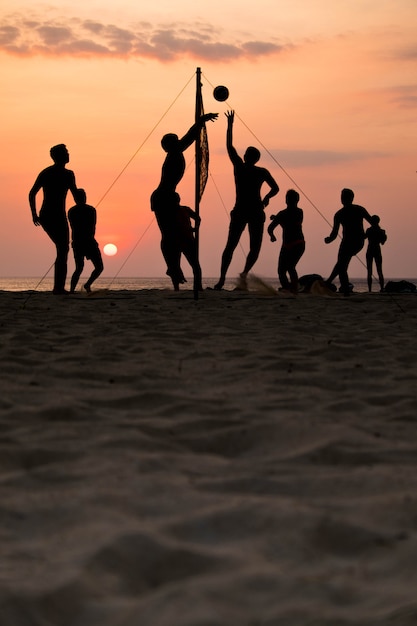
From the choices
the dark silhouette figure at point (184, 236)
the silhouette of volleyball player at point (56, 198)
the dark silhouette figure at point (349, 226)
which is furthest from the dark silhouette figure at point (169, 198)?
the dark silhouette figure at point (349, 226)

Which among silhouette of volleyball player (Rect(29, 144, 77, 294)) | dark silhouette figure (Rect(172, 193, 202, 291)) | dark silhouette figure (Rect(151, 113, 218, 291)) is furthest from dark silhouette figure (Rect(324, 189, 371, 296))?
silhouette of volleyball player (Rect(29, 144, 77, 294))

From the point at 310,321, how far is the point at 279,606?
5.56 metres

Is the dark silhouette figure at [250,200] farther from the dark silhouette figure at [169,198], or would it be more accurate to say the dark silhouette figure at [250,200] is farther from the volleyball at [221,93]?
the volleyball at [221,93]

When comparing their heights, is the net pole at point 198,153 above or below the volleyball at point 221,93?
below

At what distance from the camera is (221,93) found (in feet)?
33.0

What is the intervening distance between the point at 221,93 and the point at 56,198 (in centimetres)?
243

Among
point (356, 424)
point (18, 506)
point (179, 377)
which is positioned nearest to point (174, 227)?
point (179, 377)

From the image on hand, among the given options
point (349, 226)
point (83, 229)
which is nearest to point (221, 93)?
point (83, 229)

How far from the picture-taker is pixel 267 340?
595cm

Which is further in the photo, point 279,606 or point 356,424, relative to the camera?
point 356,424

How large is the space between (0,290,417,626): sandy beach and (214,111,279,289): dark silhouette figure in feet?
20.7

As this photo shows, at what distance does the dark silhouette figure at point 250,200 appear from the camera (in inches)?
457

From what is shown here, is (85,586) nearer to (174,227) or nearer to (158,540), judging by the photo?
(158,540)

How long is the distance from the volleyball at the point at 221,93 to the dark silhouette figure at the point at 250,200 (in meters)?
1.42
